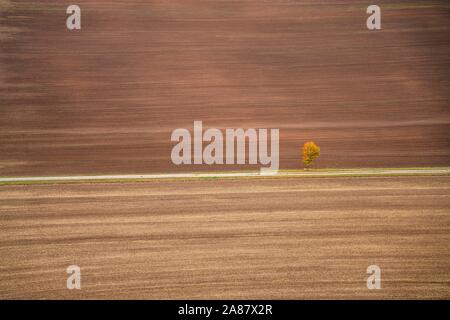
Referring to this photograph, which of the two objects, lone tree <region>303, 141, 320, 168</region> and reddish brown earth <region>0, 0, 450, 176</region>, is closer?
lone tree <region>303, 141, 320, 168</region>

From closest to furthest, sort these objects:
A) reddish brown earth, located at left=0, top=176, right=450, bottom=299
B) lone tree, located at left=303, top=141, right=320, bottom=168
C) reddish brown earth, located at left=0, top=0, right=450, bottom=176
→ reddish brown earth, located at left=0, top=176, right=450, bottom=299 < lone tree, located at left=303, top=141, right=320, bottom=168 < reddish brown earth, located at left=0, top=0, right=450, bottom=176

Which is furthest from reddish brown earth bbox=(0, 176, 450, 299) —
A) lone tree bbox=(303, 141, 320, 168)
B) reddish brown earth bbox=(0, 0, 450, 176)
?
reddish brown earth bbox=(0, 0, 450, 176)

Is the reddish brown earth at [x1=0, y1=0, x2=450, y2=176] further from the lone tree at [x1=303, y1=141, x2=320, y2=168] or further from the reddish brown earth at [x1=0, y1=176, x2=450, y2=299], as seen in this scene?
the reddish brown earth at [x1=0, y1=176, x2=450, y2=299]

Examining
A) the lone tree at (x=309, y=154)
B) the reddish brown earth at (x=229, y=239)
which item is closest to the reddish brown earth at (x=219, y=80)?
the lone tree at (x=309, y=154)

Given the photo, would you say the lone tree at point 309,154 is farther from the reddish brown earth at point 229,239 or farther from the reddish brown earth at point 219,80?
the reddish brown earth at point 229,239

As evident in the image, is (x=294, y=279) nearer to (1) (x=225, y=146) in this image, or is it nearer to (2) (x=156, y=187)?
(2) (x=156, y=187)

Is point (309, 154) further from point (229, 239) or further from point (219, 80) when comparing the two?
point (229, 239)

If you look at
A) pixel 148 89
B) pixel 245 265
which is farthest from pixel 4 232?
pixel 148 89
